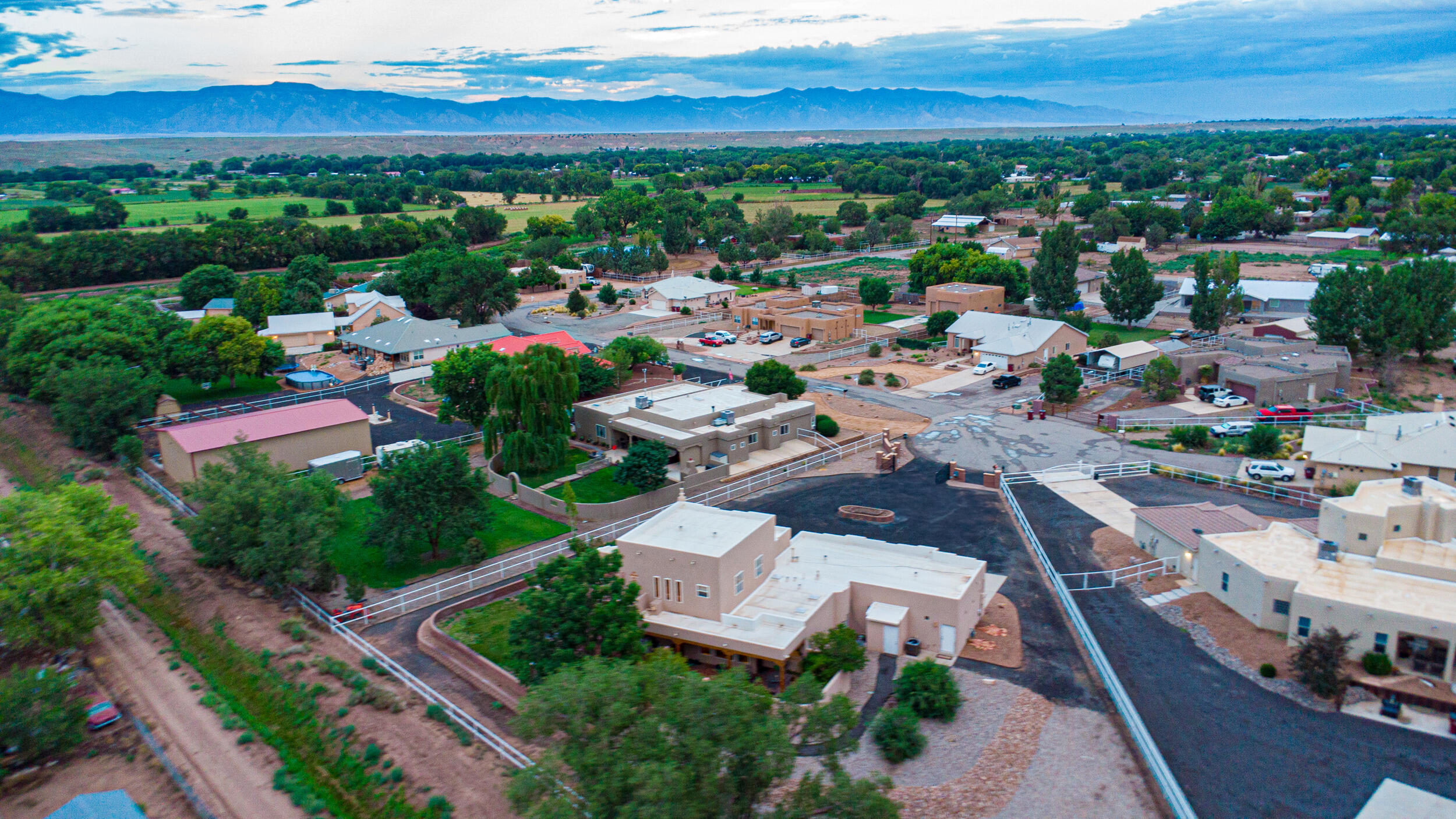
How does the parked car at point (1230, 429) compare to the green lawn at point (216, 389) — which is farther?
the green lawn at point (216, 389)

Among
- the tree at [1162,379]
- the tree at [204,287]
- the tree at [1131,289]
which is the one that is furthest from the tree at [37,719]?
the tree at [1131,289]

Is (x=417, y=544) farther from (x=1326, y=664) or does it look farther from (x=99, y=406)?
(x=1326, y=664)

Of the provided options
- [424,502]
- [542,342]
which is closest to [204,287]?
[542,342]

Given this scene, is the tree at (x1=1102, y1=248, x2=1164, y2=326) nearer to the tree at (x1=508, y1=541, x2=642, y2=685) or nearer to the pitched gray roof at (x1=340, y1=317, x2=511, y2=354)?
the pitched gray roof at (x1=340, y1=317, x2=511, y2=354)

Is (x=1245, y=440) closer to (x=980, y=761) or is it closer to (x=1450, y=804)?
(x=1450, y=804)

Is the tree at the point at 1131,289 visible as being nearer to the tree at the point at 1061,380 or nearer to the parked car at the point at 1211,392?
the parked car at the point at 1211,392

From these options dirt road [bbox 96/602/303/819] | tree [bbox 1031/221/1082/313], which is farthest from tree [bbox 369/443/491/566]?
tree [bbox 1031/221/1082/313]
